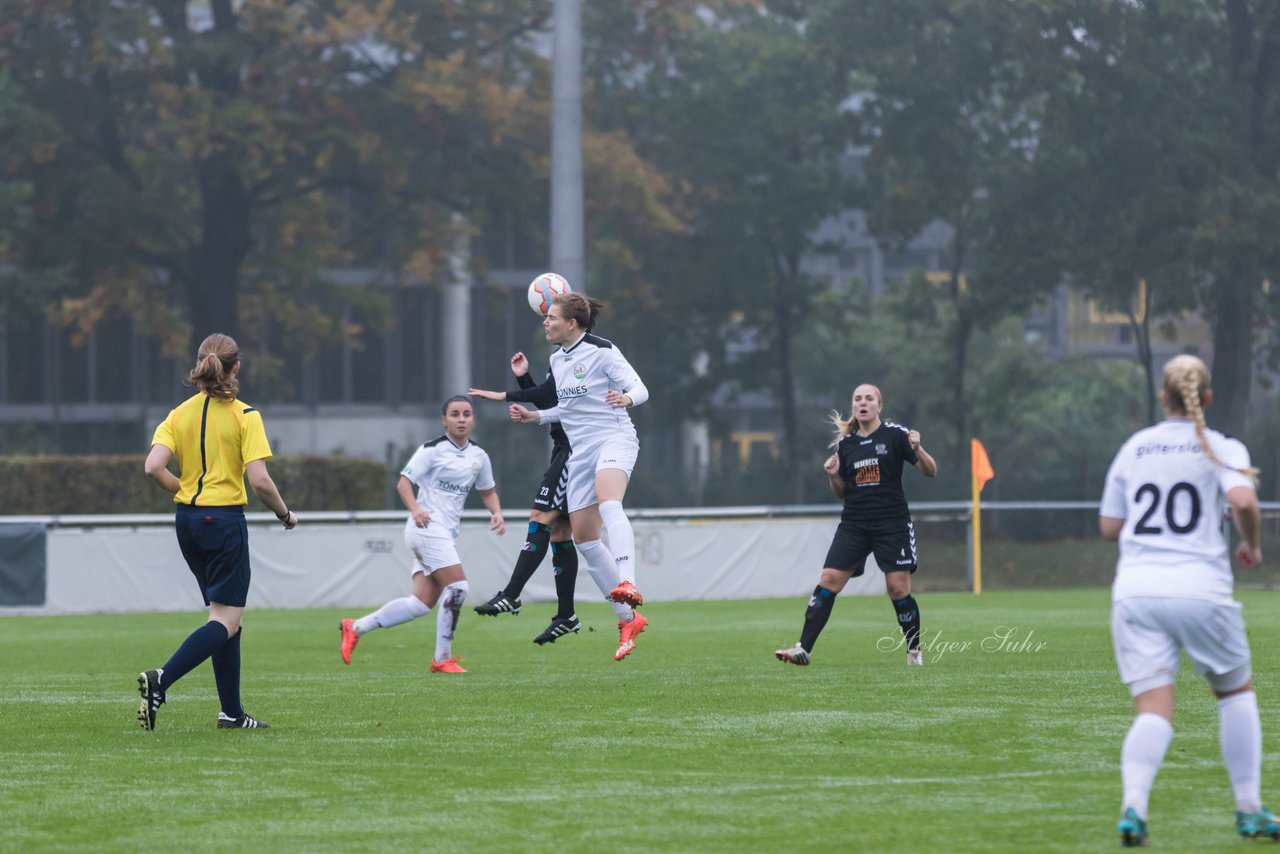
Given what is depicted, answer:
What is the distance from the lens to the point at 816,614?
42.7 ft

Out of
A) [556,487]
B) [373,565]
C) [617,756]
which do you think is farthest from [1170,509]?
[373,565]

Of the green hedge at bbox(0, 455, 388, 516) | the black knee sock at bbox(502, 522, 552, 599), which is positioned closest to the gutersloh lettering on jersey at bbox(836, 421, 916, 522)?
the black knee sock at bbox(502, 522, 552, 599)

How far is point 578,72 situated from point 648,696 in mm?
16237

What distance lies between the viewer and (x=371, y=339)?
1966 inches

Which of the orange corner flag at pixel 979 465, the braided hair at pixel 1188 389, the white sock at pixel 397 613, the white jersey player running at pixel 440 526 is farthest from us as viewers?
the orange corner flag at pixel 979 465

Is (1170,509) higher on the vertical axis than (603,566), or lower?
higher

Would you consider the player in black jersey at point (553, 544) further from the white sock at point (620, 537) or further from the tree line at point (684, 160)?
the tree line at point (684, 160)

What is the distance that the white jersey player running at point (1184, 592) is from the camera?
6316mm

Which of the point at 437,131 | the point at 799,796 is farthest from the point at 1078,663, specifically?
the point at 437,131

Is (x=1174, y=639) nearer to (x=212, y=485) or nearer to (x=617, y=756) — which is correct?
(x=617, y=756)

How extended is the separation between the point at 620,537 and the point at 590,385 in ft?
3.20

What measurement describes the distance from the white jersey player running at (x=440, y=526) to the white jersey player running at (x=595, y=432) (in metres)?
1.33

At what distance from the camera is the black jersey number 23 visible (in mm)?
6410

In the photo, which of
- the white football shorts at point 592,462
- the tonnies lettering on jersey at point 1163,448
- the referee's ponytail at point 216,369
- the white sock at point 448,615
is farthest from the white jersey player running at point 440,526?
the tonnies lettering on jersey at point 1163,448
